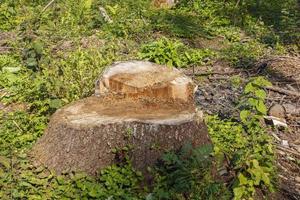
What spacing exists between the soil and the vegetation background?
0.78 feet

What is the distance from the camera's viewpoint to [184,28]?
8844 mm

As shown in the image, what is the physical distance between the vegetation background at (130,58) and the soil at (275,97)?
0.78 ft

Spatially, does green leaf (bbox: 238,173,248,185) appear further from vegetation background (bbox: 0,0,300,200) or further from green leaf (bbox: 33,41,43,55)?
green leaf (bbox: 33,41,43,55)

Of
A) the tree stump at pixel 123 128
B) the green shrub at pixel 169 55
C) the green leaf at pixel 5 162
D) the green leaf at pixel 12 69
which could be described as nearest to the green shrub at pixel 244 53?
the green shrub at pixel 169 55

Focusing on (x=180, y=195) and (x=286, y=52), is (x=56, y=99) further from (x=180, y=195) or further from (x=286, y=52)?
(x=286, y=52)

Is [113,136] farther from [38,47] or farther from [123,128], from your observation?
[38,47]

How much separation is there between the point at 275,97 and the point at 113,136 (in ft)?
9.83

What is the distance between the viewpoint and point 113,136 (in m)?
4.11

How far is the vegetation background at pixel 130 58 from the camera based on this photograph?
4027mm

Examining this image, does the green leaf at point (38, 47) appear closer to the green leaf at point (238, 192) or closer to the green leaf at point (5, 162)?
the green leaf at point (5, 162)

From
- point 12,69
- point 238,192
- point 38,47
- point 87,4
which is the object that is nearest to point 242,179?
point 238,192

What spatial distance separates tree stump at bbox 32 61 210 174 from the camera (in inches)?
161

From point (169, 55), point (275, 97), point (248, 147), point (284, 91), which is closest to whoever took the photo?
point (248, 147)

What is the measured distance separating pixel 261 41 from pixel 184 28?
1.51 metres
